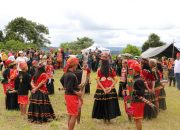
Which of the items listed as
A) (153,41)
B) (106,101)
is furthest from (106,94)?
(153,41)

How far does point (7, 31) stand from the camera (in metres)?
66.0

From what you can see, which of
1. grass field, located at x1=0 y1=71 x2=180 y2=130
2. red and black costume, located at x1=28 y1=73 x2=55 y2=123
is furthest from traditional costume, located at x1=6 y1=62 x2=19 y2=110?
red and black costume, located at x1=28 y1=73 x2=55 y2=123

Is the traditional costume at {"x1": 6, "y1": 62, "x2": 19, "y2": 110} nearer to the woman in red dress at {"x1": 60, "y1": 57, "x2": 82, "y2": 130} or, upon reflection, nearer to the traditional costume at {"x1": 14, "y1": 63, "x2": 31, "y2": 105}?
the traditional costume at {"x1": 14, "y1": 63, "x2": 31, "y2": 105}

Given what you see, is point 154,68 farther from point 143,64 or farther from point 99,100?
point 99,100

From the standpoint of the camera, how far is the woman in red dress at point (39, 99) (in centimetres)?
948

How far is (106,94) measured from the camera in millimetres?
9344

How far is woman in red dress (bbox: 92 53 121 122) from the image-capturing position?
30.3 feet

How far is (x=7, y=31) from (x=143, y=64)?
58265 mm

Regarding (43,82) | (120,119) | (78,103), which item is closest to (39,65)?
(43,82)

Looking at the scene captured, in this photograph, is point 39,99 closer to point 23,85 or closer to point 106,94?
point 23,85

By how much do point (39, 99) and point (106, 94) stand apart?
170 centimetres

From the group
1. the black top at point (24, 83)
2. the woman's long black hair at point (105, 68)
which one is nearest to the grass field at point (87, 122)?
the black top at point (24, 83)

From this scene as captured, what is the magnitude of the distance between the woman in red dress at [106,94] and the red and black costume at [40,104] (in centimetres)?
126

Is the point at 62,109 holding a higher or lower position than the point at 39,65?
lower
